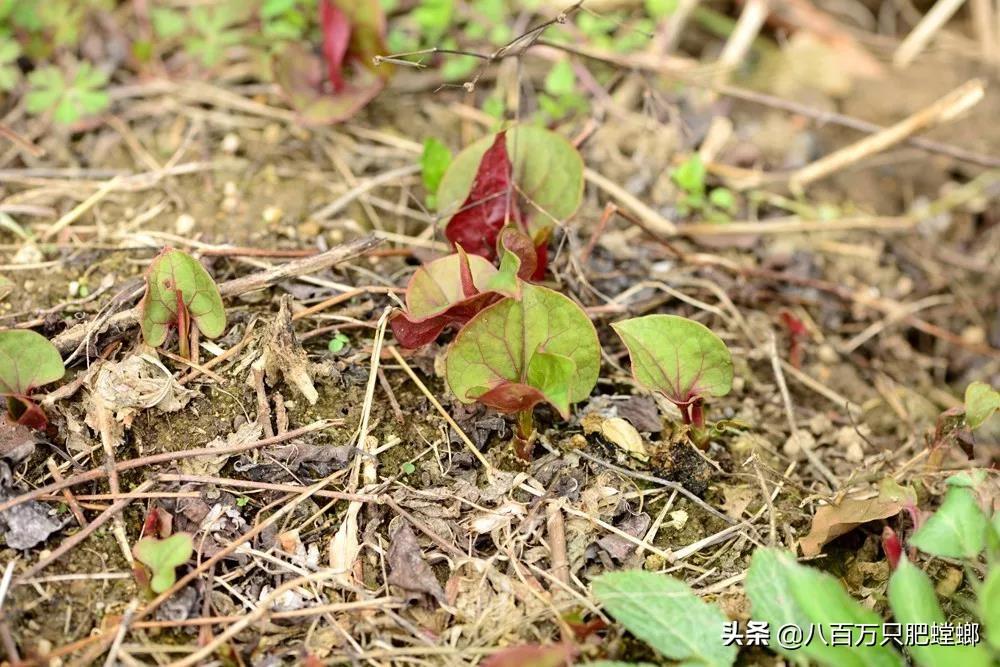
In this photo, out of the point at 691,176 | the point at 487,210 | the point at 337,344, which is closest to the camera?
the point at 337,344

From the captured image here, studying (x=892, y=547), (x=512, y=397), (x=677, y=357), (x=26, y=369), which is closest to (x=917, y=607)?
(x=892, y=547)

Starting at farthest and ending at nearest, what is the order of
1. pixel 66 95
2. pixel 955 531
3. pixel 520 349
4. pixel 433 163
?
1. pixel 66 95
2. pixel 433 163
3. pixel 520 349
4. pixel 955 531

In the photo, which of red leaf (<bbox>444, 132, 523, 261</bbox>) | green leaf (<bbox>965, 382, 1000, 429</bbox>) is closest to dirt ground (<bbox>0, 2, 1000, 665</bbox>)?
red leaf (<bbox>444, 132, 523, 261</bbox>)

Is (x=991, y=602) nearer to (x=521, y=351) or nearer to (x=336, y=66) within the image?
(x=521, y=351)

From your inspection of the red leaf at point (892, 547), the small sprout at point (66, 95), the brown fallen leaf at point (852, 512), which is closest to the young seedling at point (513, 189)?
the brown fallen leaf at point (852, 512)

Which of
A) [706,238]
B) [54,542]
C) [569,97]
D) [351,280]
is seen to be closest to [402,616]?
[54,542]

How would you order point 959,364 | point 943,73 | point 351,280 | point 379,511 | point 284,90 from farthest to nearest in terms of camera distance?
point 943,73 < point 959,364 < point 284,90 < point 351,280 < point 379,511

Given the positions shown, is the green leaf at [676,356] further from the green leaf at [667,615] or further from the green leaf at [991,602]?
the green leaf at [991,602]

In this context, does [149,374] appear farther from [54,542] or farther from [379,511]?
[379,511]
